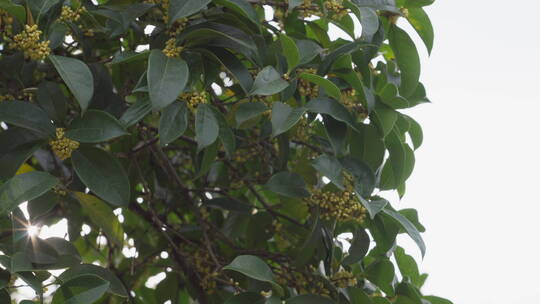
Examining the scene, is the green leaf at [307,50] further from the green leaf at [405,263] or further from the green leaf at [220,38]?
the green leaf at [405,263]

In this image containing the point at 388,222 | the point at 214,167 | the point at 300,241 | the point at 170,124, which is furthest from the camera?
the point at 214,167

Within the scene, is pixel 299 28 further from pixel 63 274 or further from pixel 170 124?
pixel 63 274

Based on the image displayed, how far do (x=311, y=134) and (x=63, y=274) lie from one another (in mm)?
402

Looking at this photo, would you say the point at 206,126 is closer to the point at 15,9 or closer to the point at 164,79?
the point at 164,79

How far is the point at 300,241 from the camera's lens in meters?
1.16

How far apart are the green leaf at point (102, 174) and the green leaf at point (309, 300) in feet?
0.79

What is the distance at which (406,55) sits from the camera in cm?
102

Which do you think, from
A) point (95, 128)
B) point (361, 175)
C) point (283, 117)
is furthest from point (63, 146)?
point (361, 175)

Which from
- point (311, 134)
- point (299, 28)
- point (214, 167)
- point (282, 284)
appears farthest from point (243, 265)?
point (214, 167)

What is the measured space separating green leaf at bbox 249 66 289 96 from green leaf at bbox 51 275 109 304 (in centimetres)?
27

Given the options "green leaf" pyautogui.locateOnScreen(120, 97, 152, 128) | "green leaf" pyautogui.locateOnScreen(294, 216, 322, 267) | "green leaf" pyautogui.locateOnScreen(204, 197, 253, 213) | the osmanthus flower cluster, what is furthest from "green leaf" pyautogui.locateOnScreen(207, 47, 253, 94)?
"green leaf" pyautogui.locateOnScreen(204, 197, 253, 213)

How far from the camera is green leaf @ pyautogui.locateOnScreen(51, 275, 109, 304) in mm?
768

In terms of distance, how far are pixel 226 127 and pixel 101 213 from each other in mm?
214

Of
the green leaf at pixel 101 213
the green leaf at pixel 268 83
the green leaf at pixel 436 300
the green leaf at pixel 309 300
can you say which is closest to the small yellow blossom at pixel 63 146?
the green leaf at pixel 101 213
